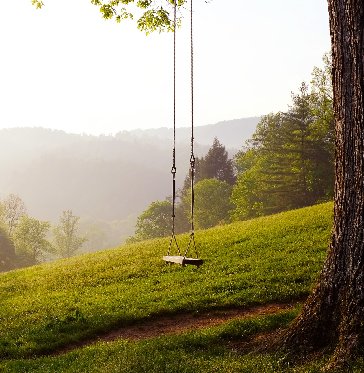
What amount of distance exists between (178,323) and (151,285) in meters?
4.54

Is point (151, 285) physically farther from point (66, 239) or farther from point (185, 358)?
point (66, 239)

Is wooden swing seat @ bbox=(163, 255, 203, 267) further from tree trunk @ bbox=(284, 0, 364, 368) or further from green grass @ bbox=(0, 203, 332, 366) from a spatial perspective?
tree trunk @ bbox=(284, 0, 364, 368)

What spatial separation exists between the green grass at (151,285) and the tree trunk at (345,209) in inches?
88.6

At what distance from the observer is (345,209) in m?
7.65

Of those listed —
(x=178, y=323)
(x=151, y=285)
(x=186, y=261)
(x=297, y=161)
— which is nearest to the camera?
(x=186, y=261)

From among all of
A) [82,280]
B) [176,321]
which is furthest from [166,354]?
[82,280]

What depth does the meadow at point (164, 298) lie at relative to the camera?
9461 mm

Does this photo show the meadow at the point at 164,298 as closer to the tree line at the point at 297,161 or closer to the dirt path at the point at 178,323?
the dirt path at the point at 178,323

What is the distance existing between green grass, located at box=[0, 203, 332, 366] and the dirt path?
0.32m

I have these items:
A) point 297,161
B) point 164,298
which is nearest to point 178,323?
point 164,298

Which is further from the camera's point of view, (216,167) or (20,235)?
(216,167)

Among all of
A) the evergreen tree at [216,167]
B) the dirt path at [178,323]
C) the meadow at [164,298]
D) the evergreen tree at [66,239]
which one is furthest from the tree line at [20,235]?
the dirt path at [178,323]

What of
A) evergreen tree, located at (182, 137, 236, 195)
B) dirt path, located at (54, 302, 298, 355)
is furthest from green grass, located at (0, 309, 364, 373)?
evergreen tree, located at (182, 137, 236, 195)

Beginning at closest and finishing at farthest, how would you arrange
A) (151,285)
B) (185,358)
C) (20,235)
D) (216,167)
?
(185,358) < (151,285) < (20,235) < (216,167)
